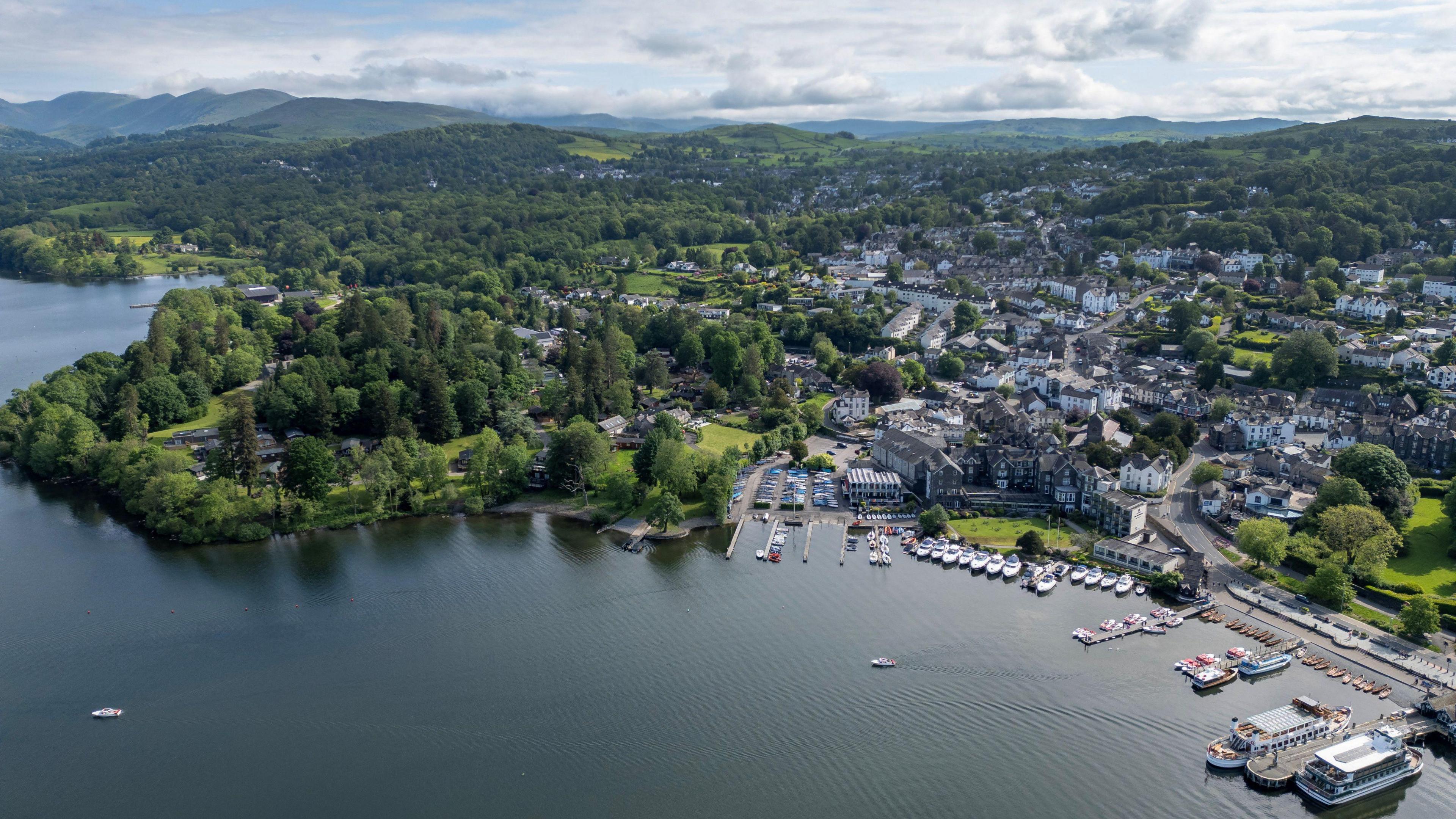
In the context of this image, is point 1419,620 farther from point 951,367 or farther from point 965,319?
point 965,319

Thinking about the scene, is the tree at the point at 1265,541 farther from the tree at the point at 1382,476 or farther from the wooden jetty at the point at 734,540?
the wooden jetty at the point at 734,540

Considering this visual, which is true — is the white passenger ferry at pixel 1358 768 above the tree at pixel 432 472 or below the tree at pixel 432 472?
below

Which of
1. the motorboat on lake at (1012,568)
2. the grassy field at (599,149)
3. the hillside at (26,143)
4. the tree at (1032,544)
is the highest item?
the hillside at (26,143)

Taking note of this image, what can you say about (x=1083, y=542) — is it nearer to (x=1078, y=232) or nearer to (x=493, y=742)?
(x=493, y=742)

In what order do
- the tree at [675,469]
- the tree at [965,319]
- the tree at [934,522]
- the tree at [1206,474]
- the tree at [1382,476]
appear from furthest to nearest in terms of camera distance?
the tree at [965,319], the tree at [675,469], the tree at [1206,474], the tree at [934,522], the tree at [1382,476]

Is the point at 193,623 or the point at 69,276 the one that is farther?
the point at 69,276

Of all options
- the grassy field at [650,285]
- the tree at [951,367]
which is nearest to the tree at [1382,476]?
the tree at [951,367]

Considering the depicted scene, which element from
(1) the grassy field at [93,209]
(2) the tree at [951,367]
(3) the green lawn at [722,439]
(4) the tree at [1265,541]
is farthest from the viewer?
(1) the grassy field at [93,209]

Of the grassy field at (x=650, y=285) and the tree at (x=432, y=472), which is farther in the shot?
the grassy field at (x=650, y=285)

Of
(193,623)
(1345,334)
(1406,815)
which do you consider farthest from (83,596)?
(1345,334)
